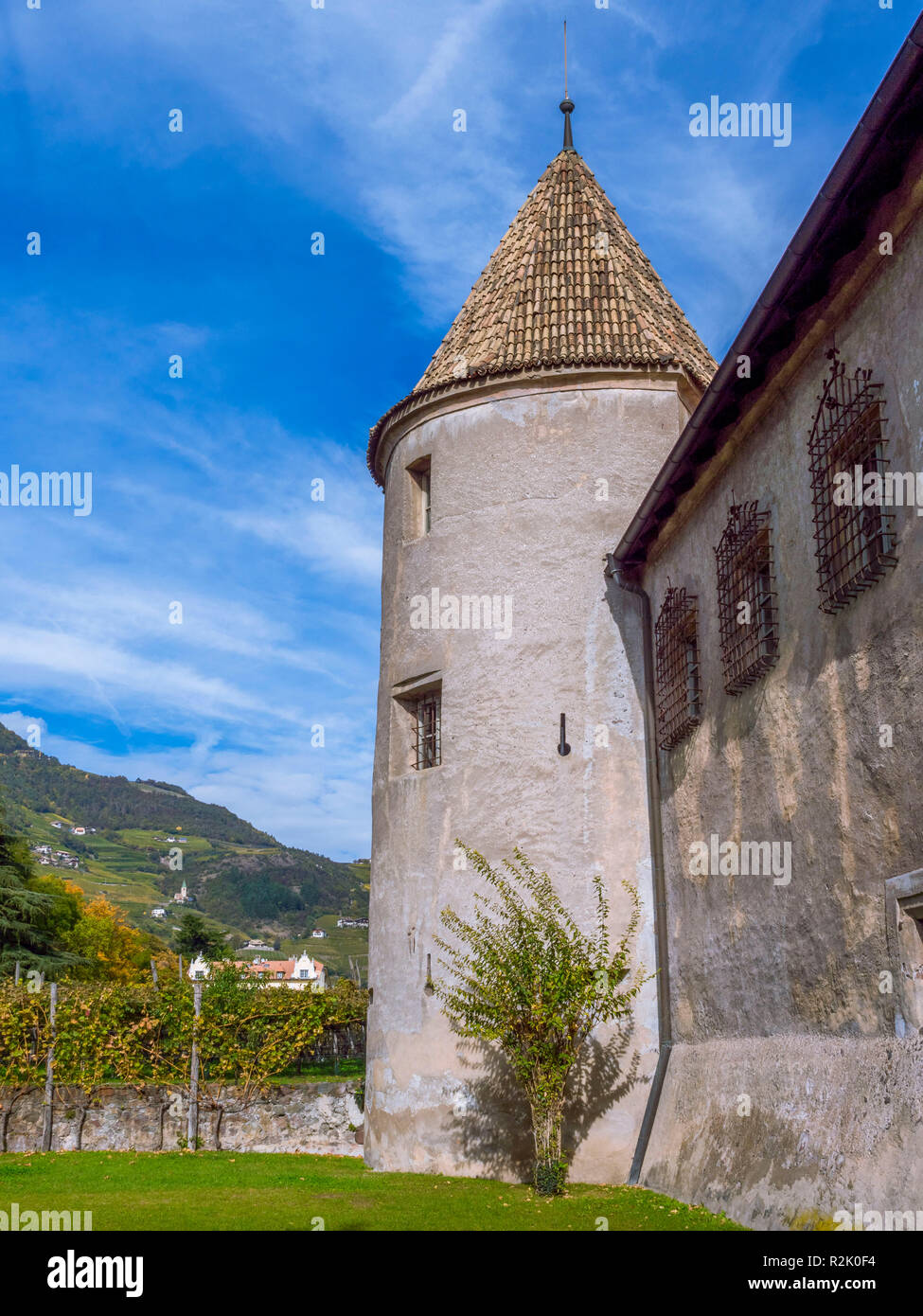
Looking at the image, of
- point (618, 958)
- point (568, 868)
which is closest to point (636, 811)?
point (568, 868)

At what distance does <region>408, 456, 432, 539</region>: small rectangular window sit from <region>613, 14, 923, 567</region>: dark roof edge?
4224 millimetres

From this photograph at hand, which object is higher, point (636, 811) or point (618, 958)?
point (636, 811)

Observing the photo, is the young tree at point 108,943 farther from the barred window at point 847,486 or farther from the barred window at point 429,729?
the barred window at point 847,486

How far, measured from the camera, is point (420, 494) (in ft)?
53.8

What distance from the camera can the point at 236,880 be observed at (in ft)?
619

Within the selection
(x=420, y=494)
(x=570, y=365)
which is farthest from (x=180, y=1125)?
(x=570, y=365)

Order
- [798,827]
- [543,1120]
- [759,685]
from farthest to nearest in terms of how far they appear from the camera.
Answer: [543,1120], [759,685], [798,827]

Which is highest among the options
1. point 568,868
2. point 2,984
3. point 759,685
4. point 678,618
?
point 678,618

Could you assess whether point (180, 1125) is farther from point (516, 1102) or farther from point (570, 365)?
point (570, 365)

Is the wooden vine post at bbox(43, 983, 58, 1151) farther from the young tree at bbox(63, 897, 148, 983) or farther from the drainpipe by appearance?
the young tree at bbox(63, 897, 148, 983)

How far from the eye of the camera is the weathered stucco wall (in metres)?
13.2

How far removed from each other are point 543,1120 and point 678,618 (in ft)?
17.0

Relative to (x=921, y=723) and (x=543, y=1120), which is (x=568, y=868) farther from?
(x=921, y=723)

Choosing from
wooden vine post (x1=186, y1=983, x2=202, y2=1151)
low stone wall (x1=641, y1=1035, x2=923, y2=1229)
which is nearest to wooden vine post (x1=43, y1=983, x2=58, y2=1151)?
wooden vine post (x1=186, y1=983, x2=202, y2=1151)
